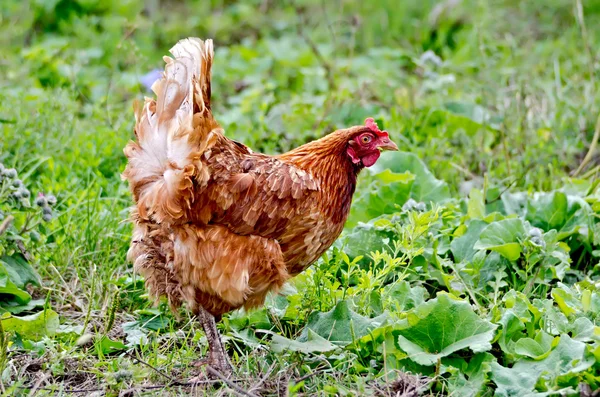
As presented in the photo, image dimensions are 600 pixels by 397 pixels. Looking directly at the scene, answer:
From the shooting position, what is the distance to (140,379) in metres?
3.29

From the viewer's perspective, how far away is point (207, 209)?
3.43 m

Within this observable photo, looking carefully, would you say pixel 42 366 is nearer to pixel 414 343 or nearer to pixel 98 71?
pixel 414 343

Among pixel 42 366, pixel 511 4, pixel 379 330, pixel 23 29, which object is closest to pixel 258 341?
pixel 379 330

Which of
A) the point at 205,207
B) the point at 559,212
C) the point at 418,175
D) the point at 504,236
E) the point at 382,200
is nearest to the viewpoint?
the point at 205,207

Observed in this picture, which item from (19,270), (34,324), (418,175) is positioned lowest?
(34,324)

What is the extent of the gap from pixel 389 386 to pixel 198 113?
52.2 inches

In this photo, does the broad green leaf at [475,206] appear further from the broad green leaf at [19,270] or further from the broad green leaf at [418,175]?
the broad green leaf at [19,270]

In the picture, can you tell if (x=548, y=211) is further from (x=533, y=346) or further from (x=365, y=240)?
(x=533, y=346)

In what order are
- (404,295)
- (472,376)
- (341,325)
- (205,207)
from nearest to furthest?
1. (472,376)
2. (205,207)
3. (341,325)
4. (404,295)

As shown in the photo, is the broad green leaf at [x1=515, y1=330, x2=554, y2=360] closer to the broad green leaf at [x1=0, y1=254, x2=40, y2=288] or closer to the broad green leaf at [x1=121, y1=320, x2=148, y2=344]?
the broad green leaf at [x1=121, y1=320, x2=148, y2=344]

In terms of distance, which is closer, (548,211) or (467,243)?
(467,243)

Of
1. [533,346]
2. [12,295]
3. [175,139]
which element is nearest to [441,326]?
[533,346]

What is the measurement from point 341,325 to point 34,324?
1.37 metres

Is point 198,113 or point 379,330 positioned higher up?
point 198,113
